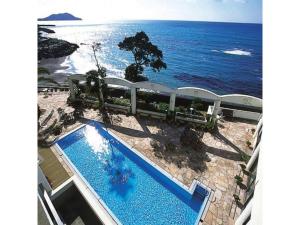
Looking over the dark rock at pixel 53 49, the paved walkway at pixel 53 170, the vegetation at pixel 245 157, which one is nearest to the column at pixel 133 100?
the paved walkway at pixel 53 170

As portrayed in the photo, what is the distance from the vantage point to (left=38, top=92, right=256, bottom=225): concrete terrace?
34.9ft

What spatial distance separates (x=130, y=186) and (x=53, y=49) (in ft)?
212

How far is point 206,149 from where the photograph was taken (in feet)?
46.1

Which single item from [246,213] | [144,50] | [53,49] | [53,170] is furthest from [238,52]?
[53,170]

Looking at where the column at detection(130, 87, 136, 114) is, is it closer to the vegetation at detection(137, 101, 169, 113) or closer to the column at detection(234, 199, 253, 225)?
the vegetation at detection(137, 101, 169, 113)

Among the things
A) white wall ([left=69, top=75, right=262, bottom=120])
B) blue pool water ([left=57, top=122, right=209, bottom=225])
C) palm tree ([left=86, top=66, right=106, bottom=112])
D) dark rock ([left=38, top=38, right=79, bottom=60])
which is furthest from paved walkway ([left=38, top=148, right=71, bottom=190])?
dark rock ([left=38, top=38, right=79, bottom=60])

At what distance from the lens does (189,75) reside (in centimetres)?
5019

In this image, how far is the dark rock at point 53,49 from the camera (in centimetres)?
5959

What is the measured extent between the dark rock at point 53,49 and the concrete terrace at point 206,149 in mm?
48952

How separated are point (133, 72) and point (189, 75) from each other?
28950mm

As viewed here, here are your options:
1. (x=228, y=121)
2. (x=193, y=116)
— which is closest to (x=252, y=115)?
(x=228, y=121)

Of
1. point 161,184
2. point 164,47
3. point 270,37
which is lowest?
point 161,184
